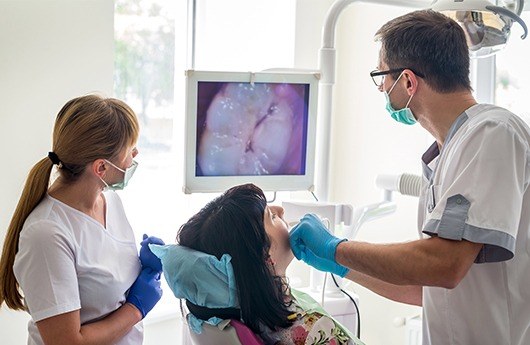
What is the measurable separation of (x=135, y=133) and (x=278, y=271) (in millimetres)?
490

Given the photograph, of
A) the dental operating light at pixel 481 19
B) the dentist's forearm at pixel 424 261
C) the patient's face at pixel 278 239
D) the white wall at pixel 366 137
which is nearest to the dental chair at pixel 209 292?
the patient's face at pixel 278 239

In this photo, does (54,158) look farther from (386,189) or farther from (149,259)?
(386,189)

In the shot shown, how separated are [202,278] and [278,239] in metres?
0.24

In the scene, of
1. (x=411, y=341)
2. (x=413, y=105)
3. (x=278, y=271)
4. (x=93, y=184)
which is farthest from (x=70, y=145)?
(x=411, y=341)

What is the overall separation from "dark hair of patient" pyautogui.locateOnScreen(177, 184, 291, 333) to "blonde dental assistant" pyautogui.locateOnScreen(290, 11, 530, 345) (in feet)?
0.42

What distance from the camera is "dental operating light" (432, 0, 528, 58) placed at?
1.86 meters

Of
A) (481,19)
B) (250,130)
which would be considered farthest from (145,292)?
(481,19)

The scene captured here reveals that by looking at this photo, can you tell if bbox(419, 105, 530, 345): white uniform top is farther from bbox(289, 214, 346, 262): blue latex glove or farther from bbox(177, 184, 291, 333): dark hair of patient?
bbox(177, 184, 291, 333): dark hair of patient

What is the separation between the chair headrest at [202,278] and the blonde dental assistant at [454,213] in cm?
23

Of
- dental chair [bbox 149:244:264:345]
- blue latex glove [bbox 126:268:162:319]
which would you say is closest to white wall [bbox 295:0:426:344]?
blue latex glove [bbox 126:268:162:319]

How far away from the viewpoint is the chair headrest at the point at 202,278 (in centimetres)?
154

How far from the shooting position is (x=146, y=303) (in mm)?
1796

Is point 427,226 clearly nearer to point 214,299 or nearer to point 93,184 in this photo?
point 214,299

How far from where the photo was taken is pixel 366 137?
3174mm
